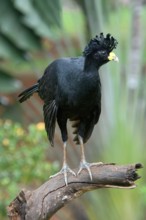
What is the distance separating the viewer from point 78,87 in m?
3.87

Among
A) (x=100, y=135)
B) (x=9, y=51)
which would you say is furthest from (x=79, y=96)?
(x=9, y=51)

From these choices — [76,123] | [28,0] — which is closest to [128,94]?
[28,0]

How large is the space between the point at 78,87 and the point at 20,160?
→ 1.87 metres

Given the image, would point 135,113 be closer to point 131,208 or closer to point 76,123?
point 131,208

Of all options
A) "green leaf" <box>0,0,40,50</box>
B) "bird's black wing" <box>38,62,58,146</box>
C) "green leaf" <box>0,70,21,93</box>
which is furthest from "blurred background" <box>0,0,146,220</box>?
"bird's black wing" <box>38,62,58,146</box>

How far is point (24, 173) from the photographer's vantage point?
5668 mm

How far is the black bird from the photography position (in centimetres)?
382

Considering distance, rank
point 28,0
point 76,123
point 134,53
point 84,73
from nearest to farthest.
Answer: point 84,73
point 76,123
point 134,53
point 28,0

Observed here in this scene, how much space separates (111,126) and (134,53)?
35.4 inches

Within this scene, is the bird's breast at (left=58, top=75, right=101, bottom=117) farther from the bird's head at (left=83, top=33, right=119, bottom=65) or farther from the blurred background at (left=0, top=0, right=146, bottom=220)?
the blurred background at (left=0, top=0, right=146, bottom=220)

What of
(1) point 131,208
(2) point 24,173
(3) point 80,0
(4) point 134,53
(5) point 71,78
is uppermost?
(3) point 80,0

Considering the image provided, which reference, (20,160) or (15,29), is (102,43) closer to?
(20,160)

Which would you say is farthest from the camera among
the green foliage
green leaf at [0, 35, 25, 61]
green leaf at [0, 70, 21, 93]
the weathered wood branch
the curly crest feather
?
green leaf at [0, 70, 21, 93]

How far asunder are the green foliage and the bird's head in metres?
1.81
